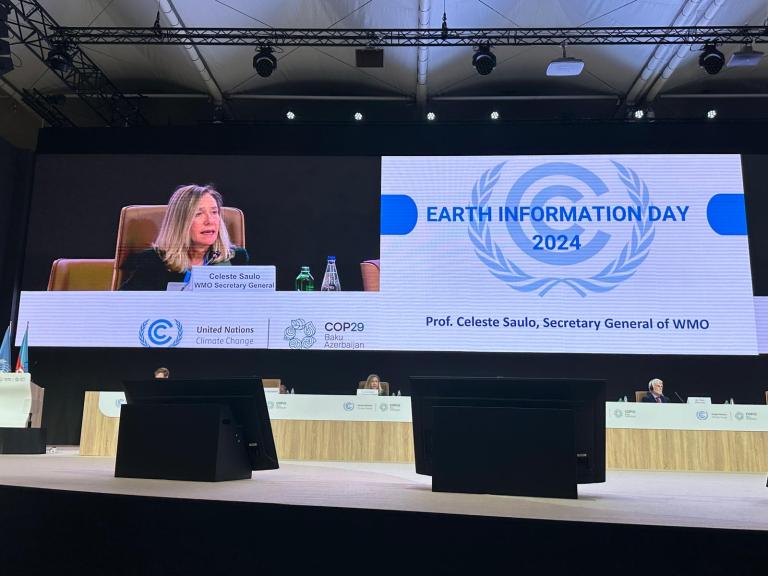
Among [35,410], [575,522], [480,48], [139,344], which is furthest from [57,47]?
A: [575,522]

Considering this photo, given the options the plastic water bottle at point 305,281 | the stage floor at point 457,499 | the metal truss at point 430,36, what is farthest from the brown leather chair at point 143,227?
the stage floor at point 457,499

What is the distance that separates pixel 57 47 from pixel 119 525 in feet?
22.3

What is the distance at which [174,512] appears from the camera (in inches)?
54.6

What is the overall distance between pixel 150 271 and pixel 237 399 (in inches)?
215

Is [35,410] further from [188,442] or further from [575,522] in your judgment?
[575,522]

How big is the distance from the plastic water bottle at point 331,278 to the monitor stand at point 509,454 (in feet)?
17.3

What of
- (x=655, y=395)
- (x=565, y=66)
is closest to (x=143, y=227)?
(x=565, y=66)

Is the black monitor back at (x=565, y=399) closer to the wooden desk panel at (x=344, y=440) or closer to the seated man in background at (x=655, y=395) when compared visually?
the wooden desk panel at (x=344, y=440)

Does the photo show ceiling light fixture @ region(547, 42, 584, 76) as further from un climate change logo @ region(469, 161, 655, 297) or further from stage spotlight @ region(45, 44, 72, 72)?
stage spotlight @ region(45, 44, 72, 72)

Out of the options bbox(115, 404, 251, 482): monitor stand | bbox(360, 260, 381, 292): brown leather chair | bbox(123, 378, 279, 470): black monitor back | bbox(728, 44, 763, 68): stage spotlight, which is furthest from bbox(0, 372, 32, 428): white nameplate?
bbox(728, 44, 763, 68): stage spotlight

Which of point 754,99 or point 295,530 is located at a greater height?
point 754,99

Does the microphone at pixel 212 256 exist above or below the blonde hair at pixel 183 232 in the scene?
below

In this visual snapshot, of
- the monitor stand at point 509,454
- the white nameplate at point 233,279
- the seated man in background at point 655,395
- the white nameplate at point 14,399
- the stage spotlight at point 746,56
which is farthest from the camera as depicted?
the white nameplate at point 233,279

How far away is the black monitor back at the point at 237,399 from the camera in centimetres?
213
